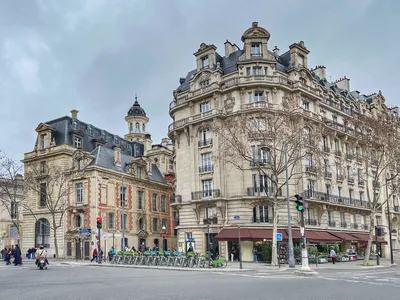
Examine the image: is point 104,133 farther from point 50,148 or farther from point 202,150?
point 202,150

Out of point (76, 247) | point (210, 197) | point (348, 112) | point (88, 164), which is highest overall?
point (348, 112)

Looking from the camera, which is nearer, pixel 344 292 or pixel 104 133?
pixel 344 292

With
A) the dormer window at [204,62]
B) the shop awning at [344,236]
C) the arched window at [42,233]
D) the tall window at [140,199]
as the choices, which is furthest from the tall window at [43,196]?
the shop awning at [344,236]

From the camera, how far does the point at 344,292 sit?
42.4 feet

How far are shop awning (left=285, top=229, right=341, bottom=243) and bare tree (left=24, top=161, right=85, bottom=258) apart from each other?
23.0 m

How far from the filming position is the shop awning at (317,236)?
1440 inches

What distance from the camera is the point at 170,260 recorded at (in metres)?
29.0

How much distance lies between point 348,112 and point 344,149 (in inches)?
206

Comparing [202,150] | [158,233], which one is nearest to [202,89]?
[202,150]

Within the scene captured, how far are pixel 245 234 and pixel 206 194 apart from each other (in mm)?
5953

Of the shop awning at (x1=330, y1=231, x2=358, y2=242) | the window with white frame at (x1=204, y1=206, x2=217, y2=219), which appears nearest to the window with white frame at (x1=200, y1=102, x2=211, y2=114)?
the window with white frame at (x1=204, y1=206, x2=217, y2=219)

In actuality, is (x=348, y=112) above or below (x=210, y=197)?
above

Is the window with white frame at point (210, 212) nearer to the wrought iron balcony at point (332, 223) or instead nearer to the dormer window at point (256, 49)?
the wrought iron balcony at point (332, 223)

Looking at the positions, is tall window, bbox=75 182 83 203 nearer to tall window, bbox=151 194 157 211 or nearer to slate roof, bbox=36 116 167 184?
slate roof, bbox=36 116 167 184
